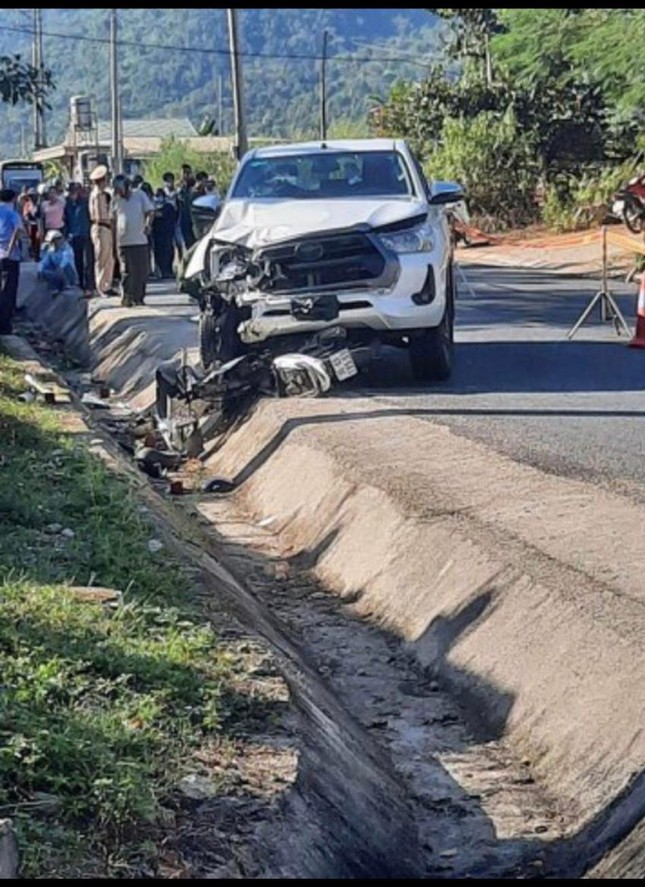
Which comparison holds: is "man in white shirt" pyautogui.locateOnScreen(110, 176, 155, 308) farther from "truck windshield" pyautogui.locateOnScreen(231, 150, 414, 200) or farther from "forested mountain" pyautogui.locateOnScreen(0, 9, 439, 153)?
"forested mountain" pyautogui.locateOnScreen(0, 9, 439, 153)

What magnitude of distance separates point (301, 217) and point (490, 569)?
6.11 metres

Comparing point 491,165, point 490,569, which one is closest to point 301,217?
point 490,569

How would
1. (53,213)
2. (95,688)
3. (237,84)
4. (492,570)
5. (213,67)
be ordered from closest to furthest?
1. (95,688)
2. (492,570)
3. (53,213)
4. (237,84)
5. (213,67)

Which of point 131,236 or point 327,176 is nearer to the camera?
point 327,176

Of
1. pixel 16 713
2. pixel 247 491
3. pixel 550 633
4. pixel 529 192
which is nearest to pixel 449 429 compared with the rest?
pixel 247 491

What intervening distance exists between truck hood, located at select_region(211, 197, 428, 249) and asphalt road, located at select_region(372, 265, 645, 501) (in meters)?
1.42

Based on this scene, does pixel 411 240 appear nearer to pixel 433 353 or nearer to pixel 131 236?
pixel 433 353

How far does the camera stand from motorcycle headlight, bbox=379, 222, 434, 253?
13.5m

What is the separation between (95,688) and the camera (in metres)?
5.49

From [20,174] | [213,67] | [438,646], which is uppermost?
[438,646]

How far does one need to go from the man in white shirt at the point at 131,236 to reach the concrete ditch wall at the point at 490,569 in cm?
834

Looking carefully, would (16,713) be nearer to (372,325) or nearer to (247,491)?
(247,491)

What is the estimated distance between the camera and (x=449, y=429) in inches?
457

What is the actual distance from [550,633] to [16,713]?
278cm
